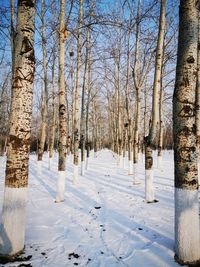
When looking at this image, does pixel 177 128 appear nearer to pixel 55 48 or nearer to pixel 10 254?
pixel 10 254

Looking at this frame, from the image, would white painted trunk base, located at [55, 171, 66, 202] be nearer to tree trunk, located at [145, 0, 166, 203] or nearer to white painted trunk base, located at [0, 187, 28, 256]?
tree trunk, located at [145, 0, 166, 203]

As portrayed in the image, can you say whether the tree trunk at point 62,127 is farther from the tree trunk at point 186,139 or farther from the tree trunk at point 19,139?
the tree trunk at point 186,139

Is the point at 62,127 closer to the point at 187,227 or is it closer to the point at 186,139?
the point at 186,139

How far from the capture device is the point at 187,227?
2.96 m

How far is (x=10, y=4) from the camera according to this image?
348 inches

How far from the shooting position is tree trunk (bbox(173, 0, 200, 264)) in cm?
297

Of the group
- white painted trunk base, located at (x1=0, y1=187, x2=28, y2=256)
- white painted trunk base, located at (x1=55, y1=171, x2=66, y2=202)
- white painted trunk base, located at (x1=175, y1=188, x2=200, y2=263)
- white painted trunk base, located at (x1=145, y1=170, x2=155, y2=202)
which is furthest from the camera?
white painted trunk base, located at (x1=55, y1=171, x2=66, y2=202)

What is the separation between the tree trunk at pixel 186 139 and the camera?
9.75 ft

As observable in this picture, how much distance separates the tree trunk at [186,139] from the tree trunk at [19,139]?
87.6 inches

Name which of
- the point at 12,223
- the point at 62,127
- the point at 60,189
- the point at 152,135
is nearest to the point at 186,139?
the point at 12,223

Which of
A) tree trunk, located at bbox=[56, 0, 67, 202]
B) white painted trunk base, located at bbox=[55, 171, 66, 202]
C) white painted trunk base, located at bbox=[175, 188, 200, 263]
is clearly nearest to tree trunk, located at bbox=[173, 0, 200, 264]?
white painted trunk base, located at bbox=[175, 188, 200, 263]

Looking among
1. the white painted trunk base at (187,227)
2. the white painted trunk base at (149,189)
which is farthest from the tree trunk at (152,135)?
the white painted trunk base at (187,227)

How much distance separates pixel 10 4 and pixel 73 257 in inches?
376

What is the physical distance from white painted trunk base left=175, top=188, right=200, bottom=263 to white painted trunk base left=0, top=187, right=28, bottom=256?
87.2 inches
